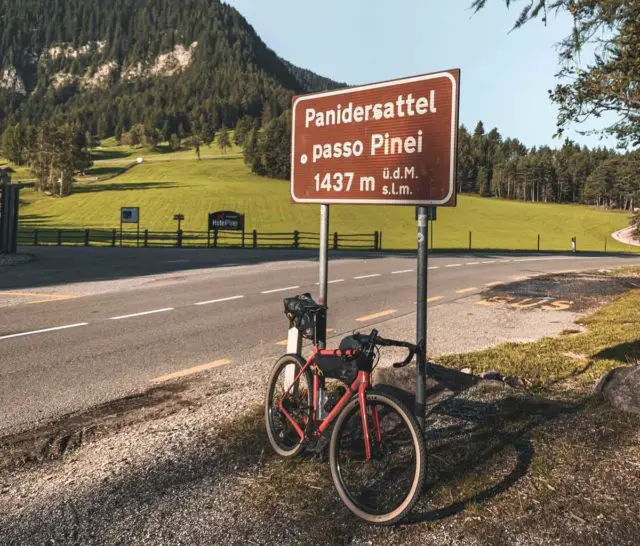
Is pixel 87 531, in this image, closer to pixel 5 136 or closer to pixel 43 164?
pixel 43 164

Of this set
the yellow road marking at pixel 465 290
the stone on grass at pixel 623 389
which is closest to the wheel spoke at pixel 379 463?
the stone on grass at pixel 623 389

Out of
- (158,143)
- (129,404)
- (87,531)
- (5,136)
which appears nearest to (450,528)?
(87,531)

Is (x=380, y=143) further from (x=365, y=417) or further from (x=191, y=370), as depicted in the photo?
(x=191, y=370)

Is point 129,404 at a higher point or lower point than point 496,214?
lower

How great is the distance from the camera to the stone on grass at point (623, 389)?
170 inches

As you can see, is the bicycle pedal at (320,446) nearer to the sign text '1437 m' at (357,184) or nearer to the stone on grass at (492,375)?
the sign text '1437 m' at (357,184)

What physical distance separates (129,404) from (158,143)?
207672 mm

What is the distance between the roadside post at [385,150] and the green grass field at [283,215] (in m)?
48.6

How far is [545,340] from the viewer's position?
8.04m

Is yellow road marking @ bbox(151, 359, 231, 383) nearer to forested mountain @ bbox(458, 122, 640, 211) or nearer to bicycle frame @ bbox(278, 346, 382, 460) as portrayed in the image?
bicycle frame @ bbox(278, 346, 382, 460)

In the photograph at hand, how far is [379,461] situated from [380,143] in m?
2.27

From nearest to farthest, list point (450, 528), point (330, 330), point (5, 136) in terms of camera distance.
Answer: point (450, 528), point (330, 330), point (5, 136)

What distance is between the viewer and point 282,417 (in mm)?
4184

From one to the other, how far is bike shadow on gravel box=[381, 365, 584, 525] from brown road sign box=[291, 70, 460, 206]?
1.74 metres
